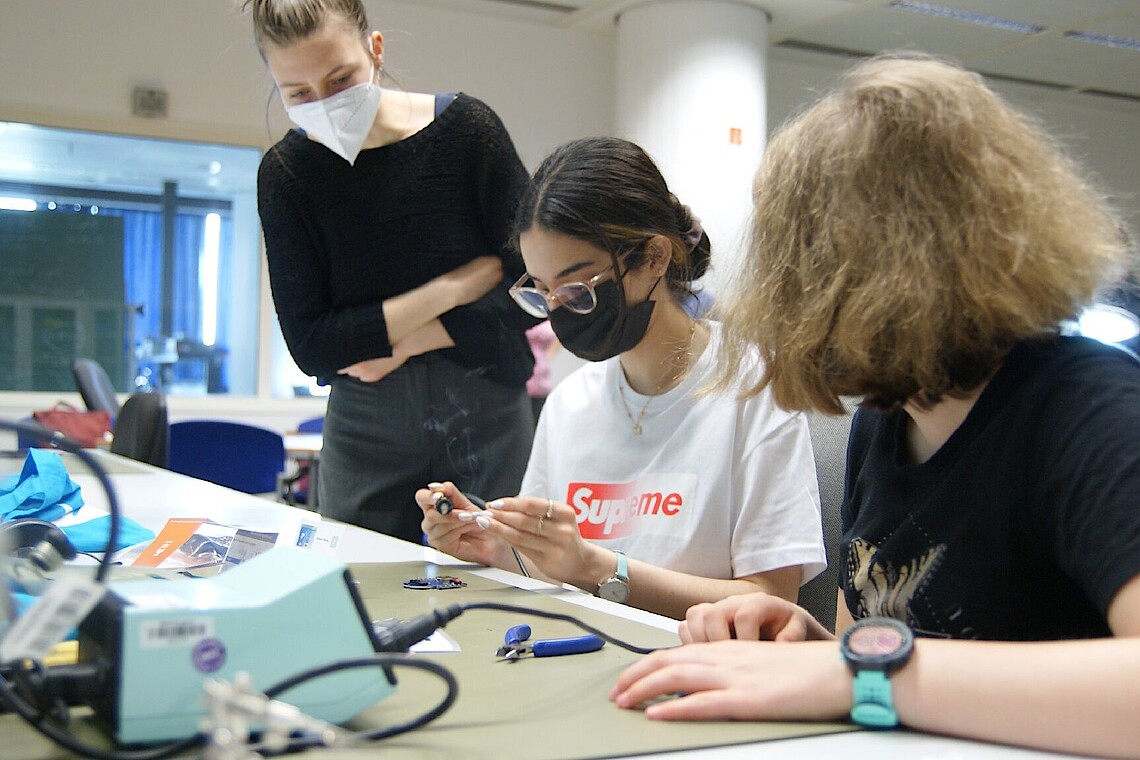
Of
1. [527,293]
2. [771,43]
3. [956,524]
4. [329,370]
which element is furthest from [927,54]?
[771,43]

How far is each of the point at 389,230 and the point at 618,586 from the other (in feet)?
2.48

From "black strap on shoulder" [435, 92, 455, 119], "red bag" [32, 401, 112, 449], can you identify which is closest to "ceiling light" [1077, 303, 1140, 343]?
"black strap on shoulder" [435, 92, 455, 119]

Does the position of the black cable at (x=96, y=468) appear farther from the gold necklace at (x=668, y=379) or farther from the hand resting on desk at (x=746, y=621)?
the gold necklace at (x=668, y=379)

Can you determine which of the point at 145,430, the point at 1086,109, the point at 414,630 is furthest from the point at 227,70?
the point at 1086,109

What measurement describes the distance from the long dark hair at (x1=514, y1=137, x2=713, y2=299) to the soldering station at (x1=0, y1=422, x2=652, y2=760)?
80cm

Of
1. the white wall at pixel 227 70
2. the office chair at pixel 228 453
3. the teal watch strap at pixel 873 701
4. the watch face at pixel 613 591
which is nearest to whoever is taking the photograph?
the teal watch strap at pixel 873 701

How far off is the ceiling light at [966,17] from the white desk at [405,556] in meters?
4.48

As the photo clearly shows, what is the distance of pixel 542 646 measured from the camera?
2.73ft

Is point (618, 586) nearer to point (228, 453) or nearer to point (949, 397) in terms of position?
point (949, 397)

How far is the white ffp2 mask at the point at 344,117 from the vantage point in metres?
1.62

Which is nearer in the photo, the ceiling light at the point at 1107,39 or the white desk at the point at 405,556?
the white desk at the point at 405,556

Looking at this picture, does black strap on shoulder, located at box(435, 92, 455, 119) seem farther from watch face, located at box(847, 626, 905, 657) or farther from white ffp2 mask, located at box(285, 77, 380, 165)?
watch face, located at box(847, 626, 905, 657)

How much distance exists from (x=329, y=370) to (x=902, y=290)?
112 cm

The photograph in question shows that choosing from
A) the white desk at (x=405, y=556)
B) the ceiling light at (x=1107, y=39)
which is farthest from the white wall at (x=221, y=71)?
the white desk at (x=405, y=556)
